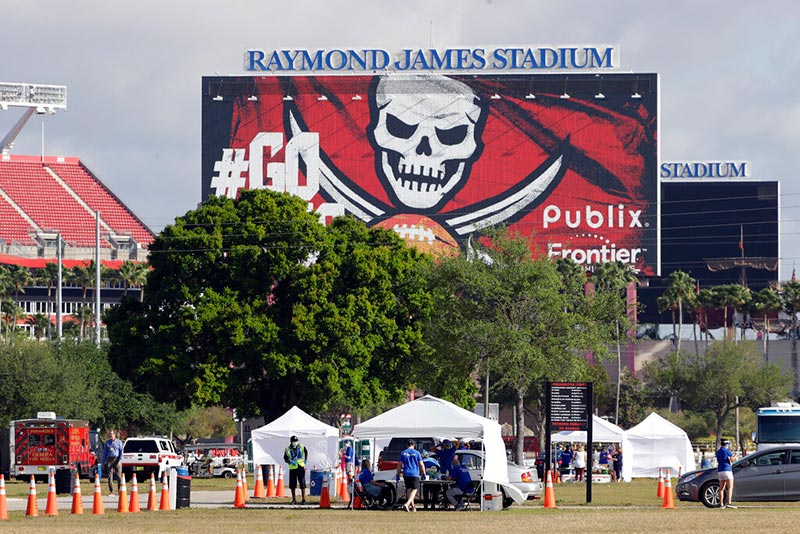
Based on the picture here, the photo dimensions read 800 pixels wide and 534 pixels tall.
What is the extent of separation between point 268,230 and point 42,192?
124352mm

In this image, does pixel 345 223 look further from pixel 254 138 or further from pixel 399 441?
pixel 254 138

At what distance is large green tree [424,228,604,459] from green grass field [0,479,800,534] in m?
25.9

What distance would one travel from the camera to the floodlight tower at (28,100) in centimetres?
18538

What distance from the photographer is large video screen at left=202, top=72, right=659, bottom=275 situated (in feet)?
488

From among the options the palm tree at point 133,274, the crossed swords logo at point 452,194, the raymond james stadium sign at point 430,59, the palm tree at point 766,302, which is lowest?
the palm tree at point 766,302

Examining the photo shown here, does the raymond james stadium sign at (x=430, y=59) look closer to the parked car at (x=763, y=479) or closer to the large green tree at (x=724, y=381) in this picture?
the large green tree at (x=724, y=381)

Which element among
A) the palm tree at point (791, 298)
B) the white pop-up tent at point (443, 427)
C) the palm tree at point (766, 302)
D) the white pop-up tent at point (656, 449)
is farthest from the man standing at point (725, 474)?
the palm tree at point (766, 302)

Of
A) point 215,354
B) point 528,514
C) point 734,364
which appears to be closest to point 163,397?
point 215,354

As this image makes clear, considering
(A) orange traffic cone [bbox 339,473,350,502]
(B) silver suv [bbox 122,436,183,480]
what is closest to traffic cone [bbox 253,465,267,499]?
(A) orange traffic cone [bbox 339,473,350,502]

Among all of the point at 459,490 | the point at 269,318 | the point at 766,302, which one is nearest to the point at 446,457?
the point at 459,490

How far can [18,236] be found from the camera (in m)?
183

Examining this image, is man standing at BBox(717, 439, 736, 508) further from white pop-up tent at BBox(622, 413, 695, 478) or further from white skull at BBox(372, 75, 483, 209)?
white skull at BBox(372, 75, 483, 209)

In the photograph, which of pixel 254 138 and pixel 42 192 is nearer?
pixel 254 138

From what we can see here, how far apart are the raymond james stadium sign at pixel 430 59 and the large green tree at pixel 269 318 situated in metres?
80.5
